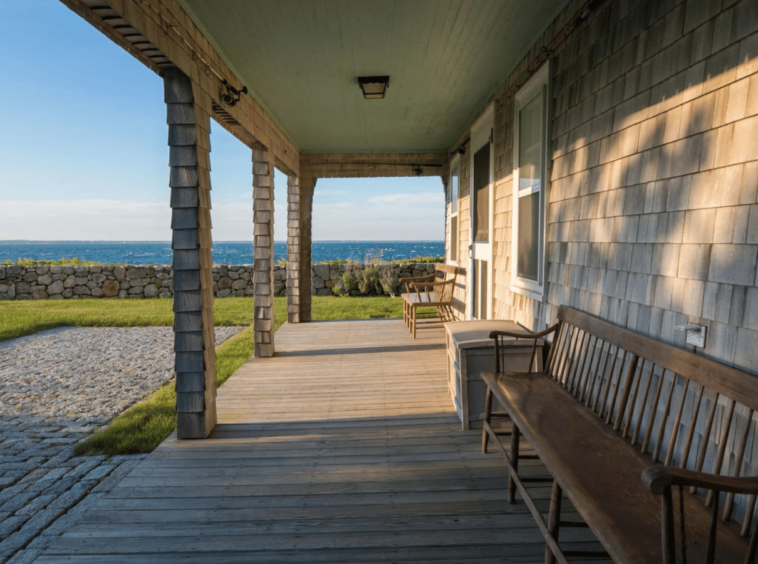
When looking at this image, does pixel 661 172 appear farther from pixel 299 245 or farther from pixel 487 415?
pixel 299 245

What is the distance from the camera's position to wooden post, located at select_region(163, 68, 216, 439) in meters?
2.79

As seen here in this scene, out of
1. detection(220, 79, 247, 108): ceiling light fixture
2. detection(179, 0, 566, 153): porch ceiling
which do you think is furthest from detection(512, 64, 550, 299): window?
detection(220, 79, 247, 108): ceiling light fixture

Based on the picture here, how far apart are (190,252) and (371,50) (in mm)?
1986

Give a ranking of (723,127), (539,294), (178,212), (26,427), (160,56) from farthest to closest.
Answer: (26,427), (539,294), (178,212), (160,56), (723,127)

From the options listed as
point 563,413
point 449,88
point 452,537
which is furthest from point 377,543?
point 449,88

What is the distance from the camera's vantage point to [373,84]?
4.02 meters

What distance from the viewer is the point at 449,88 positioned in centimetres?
435

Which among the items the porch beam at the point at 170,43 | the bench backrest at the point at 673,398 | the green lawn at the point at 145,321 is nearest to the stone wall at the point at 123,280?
the green lawn at the point at 145,321

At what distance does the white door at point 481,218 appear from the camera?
4676mm

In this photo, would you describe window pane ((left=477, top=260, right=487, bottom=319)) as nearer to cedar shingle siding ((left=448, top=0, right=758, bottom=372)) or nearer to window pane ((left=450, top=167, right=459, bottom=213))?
window pane ((left=450, top=167, right=459, bottom=213))

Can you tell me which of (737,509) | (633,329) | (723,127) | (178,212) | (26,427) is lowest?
(26,427)

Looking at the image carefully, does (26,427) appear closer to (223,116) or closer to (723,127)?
(223,116)

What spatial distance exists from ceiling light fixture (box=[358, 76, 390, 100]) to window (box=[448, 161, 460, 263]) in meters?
2.68

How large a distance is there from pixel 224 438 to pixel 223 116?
2.39m
